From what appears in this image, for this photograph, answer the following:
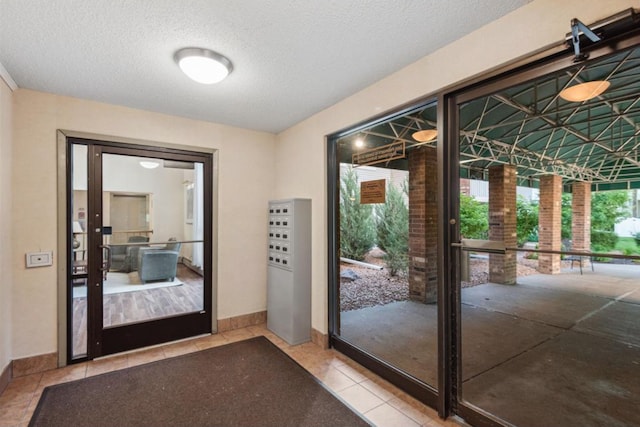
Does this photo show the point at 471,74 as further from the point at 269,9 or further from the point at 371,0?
the point at 269,9

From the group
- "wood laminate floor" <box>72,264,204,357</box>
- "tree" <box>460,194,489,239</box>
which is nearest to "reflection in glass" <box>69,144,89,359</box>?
"wood laminate floor" <box>72,264,204,357</box>

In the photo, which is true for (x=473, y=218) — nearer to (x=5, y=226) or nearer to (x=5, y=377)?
(x=5, y=226)

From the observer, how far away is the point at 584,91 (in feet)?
4.97

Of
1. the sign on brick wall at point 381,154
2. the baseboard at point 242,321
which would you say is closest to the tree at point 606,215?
the sign on brick wall at point 381,154

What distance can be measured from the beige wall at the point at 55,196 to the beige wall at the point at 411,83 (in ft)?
1.61

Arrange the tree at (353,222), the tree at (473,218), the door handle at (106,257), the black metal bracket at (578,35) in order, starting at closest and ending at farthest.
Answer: the black metal bracket at (578,35), the tree at (473,218), the door handle at (106,257), the tree at (353,222)

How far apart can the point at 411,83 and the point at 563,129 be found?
1.02 metres

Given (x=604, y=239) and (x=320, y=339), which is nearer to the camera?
(x=604, y=239)

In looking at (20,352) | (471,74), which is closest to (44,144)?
(20,352)

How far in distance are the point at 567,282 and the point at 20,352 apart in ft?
14.0

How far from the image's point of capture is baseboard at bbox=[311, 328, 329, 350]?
10.1 ft

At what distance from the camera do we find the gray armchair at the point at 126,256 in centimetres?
297

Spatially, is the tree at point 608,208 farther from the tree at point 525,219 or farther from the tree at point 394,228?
the tree at point 394,228

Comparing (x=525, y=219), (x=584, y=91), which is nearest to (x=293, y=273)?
(x=525, y=219)
